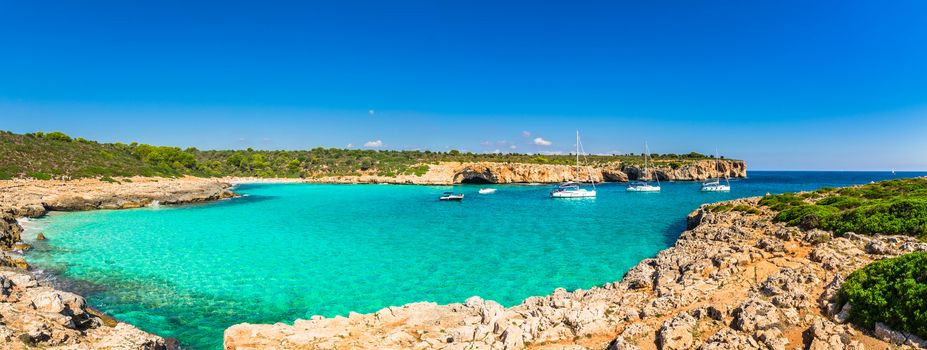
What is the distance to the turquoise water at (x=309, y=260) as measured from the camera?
1434cm

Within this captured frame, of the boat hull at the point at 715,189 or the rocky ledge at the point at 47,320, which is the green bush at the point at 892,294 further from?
the boat hull at the point at 715,189

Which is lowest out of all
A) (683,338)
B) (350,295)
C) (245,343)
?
(350,295)

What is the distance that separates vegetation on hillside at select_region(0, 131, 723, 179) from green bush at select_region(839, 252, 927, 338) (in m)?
68.7

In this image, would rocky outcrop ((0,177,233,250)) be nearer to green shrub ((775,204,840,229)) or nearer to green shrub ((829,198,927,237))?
green shrub ((775,204,840,229))

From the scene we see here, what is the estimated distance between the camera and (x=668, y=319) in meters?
8.30

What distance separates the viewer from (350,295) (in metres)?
15.6

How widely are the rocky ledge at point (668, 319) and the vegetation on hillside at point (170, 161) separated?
60.2m

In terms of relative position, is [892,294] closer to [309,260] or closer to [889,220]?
[889,220]

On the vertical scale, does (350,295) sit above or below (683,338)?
below

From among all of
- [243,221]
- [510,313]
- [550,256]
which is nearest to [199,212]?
[243,221]

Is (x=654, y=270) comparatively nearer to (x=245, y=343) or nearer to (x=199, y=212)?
(x=245, y=343)

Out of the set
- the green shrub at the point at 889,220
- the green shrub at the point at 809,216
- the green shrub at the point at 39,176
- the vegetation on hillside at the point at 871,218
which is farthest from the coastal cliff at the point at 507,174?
the green shrub at the point at 889,220

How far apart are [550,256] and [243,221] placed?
27.4 meters

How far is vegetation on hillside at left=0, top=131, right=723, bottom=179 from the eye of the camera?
53.6 metres
